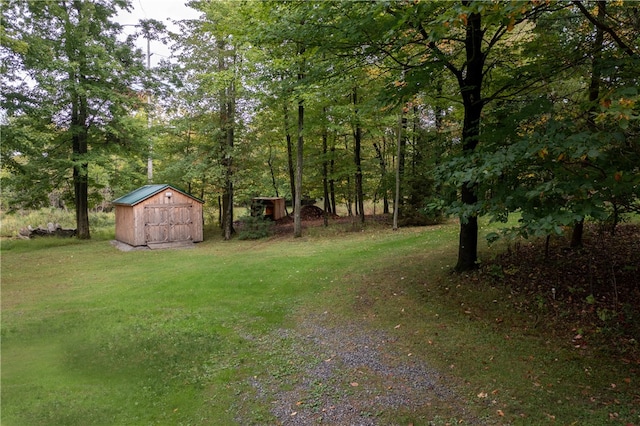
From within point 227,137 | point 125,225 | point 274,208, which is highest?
point 227,137

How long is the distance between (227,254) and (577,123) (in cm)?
1120

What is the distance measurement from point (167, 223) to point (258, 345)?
12464mm

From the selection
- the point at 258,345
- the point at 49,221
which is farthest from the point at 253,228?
the point at 49,221

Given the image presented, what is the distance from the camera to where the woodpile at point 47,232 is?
17.7 m

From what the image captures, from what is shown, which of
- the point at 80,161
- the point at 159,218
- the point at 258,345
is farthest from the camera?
the point at 159,218

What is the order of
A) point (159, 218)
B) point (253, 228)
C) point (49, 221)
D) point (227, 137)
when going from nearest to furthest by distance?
point (159, 218) < point (253, 228) < point (227, 137) < point (49, 221)

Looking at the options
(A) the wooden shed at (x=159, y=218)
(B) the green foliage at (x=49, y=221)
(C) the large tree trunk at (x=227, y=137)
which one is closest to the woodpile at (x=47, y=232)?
(B) the green foliage at (x=49, y=221)

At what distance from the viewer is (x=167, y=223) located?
16.2 meters

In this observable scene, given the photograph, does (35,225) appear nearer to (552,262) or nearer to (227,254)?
(227,254)

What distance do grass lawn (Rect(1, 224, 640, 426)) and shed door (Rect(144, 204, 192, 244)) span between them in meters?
5.66

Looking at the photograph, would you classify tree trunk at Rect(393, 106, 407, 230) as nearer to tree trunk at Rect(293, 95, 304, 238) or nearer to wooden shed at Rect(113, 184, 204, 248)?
tree trunk at Rect(293, 95, 304, 238)

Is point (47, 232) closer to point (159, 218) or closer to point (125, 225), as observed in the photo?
point (125, 225)

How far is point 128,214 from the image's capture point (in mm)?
15969

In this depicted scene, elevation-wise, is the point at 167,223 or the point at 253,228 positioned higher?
the point at 167,223
